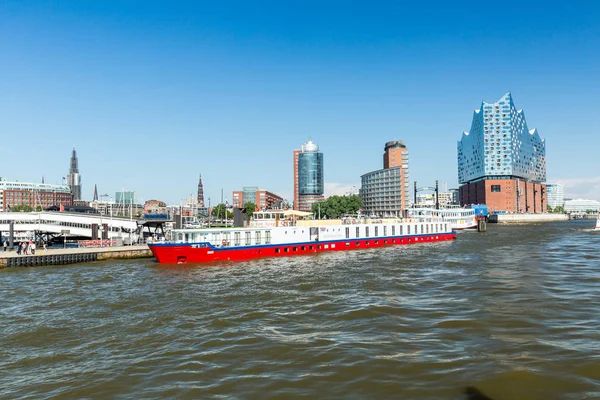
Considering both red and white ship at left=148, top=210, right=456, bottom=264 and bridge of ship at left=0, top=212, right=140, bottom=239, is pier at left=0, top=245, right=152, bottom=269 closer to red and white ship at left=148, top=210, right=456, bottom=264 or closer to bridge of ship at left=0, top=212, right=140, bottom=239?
red and white ship at left=148, top=210, right=456, bottom=264

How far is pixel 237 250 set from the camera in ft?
156

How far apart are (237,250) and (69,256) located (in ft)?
64.3

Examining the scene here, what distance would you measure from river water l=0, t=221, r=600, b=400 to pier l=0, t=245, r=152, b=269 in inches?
461

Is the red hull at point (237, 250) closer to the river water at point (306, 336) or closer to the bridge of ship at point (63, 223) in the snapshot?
the river water at point (306, 336)

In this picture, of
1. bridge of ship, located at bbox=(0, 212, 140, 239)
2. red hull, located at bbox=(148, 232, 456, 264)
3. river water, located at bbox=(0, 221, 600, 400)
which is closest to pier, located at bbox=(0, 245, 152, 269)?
red hull, located at bbox=(148, 232, 456, 264)

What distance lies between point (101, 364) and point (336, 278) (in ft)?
68.7

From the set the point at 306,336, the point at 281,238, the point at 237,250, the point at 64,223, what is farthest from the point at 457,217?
the point at 306,336

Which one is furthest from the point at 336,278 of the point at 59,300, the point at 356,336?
the point at 59,300

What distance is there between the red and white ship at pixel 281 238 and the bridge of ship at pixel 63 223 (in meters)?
34.2

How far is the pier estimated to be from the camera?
4441cm

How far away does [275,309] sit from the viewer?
23.2m

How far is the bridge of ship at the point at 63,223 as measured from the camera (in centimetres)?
7800

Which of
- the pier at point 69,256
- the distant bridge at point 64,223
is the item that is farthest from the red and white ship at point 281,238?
the distant bridge at point 64,223

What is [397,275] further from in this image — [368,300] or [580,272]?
[580,272]
